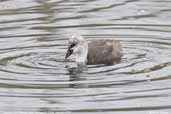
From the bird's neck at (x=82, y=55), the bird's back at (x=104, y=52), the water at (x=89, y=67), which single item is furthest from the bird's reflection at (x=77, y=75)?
the bird's back at (x=104, y=52)

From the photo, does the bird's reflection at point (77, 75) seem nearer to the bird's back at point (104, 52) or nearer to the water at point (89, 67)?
the water at point (89, 67)

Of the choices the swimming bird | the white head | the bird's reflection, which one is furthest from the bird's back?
the bird's reflection

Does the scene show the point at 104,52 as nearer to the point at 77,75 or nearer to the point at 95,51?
the point at 95,51

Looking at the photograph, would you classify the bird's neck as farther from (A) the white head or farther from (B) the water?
(B) the water

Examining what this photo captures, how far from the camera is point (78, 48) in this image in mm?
16391

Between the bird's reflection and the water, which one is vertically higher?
the water

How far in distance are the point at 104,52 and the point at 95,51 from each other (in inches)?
8.3

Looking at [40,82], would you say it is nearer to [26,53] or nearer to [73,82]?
[73,82]

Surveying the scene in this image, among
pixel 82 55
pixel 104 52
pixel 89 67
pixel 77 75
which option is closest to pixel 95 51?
pixel 104 52

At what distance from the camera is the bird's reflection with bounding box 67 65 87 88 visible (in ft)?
45.5

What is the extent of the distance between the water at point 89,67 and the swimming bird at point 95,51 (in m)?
0.20

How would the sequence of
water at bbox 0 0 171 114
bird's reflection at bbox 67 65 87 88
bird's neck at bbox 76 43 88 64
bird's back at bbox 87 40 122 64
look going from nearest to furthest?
water at bbox 0 0 171 114 → bird's reflection at bbox 67 65 87 88 → bird's back at bbox 87 40 122 64 → bird's neck at bbox 76 43 88 64

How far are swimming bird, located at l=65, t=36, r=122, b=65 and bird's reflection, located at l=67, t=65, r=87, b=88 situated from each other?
1.33 feet

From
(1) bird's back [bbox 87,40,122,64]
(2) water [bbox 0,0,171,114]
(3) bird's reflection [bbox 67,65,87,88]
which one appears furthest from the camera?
(1) bird's back [bbox 87,40,122,64]
